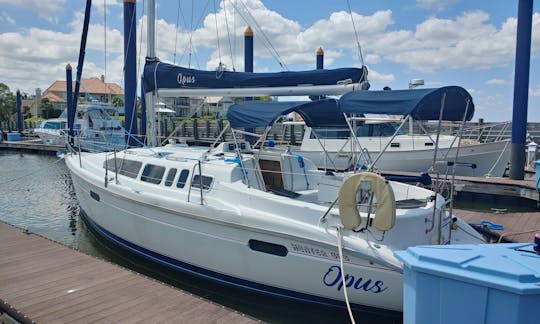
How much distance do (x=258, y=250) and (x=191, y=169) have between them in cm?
195

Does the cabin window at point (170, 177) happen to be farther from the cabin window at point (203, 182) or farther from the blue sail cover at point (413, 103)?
the blue sail cover at point (413, 103)

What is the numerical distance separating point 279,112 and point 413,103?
6.40 feet

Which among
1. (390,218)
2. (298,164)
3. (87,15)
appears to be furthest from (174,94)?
(390,218)

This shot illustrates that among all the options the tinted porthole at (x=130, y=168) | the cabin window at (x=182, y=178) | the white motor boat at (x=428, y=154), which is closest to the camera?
the cabin window at (x=182, y=178)

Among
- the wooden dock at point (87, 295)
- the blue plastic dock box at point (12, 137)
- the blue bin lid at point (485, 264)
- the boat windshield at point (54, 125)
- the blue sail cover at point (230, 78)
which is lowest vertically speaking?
the wooden dock at point (87, 295)

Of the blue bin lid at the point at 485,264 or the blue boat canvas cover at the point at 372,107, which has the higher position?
the blue boat canvas cover at the point at 372,107

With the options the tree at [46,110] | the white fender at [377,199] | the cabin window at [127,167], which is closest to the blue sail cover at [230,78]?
the cabin window at [127,167]

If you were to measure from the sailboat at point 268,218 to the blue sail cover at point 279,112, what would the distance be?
36 centimetres

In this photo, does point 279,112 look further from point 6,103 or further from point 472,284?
point 6,103

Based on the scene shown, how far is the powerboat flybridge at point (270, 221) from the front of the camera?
5238 millimetres

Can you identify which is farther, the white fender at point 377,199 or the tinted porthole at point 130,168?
the tinted porthole at point 130,168

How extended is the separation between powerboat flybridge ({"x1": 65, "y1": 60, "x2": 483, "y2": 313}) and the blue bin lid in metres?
1.95

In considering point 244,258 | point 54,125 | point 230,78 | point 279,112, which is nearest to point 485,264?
point 244,258

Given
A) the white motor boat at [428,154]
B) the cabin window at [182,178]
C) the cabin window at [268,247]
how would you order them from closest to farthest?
1. the cabin window at [268,247]
2. the cabin window at [182,178]
3. the white motor boat at [428,154]
